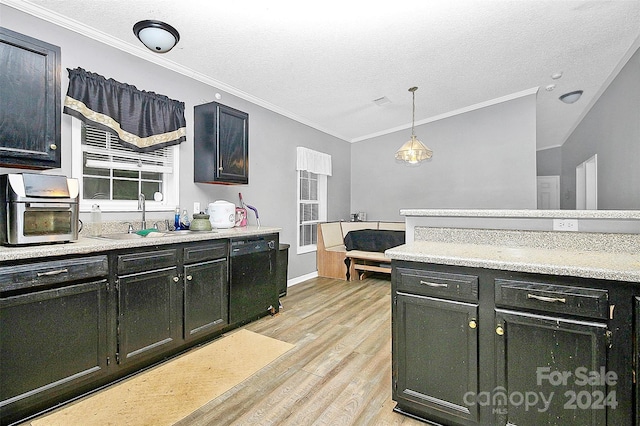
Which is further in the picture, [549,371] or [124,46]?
[124,46]

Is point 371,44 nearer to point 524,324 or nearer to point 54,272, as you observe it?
point 524,324

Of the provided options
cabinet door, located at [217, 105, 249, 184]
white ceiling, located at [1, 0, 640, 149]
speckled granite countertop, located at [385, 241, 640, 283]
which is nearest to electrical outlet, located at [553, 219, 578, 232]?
speckled granite countertop, located at [385, 241, 640, 283]

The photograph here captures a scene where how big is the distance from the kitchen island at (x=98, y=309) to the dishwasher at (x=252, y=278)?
108mm

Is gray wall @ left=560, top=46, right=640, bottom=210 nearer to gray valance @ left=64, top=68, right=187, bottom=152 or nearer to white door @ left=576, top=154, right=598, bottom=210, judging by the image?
white door @ left=576, top=154, right=598, bottom=210

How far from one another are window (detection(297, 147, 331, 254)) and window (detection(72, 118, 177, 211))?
2.22 meters

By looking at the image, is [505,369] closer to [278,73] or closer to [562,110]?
[278,73]

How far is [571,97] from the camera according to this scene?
495 centimetres

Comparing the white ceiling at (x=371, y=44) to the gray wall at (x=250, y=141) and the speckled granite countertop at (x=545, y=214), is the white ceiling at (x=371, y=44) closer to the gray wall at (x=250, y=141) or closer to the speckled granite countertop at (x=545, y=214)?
the gray wall at (x=250, y=141)

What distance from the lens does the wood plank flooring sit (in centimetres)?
181

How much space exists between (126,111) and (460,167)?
17.2ft

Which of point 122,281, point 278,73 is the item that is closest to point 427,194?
point 278,73

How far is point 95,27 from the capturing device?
2473mm

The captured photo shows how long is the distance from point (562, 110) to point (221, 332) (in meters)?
6.68

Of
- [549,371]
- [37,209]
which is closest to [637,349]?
[549,371]
